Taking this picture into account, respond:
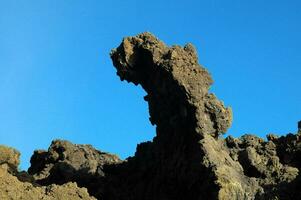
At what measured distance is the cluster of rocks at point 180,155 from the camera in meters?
29.9

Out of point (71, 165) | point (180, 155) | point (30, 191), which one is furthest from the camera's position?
point (71, 165)

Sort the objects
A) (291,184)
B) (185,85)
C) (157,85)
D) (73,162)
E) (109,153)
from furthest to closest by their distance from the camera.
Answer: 1. (109,153)
2. (73,162)
3. (157,85)
4. (185,85)
5. (291,184)

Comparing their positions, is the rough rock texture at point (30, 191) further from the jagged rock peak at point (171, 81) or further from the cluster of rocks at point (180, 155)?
the jagged rock peak at point (171, 81)

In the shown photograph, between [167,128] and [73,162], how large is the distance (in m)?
8.97

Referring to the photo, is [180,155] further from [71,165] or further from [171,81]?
[71,165]

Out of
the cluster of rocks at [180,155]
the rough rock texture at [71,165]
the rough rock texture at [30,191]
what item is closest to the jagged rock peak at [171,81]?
the cluster of rocks at [180,155]

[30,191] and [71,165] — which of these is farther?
[71,165]

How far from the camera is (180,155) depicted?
3331 centimetres

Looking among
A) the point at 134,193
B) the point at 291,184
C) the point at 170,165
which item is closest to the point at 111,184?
the point at 134,193

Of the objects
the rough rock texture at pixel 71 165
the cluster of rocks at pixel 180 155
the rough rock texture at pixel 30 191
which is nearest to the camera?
the rough rock texture at pixel 30 191

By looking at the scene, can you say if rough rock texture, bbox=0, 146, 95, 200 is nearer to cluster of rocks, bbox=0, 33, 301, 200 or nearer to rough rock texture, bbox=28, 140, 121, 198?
cluster of rocks, bbox=0, 33, 301, 200

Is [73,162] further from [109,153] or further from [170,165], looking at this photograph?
[170,165]

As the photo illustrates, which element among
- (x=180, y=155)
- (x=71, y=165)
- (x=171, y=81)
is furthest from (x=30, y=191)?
(x=71, y=165)

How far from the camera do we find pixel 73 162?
133 ft
